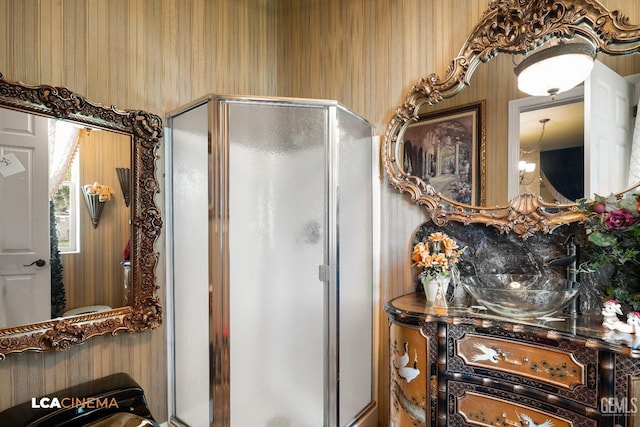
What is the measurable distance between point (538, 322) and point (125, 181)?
2.03m

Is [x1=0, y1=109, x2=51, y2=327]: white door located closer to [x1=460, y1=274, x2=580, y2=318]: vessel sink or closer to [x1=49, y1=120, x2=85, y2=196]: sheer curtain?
[x1=49, y1=120, x2=85, y2=196]: sheer curtain

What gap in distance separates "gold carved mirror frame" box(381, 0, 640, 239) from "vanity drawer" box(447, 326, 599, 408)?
0.55 metres

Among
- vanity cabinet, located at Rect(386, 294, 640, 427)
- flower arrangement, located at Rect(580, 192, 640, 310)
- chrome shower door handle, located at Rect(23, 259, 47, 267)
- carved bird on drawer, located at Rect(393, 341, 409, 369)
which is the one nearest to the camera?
vanity cabinet, located at Rect(386, 294, 640, 427)

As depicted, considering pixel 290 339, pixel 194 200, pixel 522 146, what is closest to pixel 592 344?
pixel 522 146

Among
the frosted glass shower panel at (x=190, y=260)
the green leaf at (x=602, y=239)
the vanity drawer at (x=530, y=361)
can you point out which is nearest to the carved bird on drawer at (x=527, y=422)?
the vanity drawer at (x=530, y=361)

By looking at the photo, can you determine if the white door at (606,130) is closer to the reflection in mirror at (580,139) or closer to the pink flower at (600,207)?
the reflection in mirror at (580,139)

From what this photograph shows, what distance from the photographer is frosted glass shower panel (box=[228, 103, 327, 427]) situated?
170 cm

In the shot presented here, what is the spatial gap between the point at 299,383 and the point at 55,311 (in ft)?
4.00

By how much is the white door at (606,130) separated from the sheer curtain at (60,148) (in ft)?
7.81

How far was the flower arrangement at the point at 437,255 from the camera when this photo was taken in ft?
5.63

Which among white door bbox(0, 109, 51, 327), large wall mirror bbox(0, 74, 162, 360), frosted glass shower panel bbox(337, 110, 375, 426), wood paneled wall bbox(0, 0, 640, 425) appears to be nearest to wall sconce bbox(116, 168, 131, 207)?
large wall mirror bbox(0, 74, 162, 360)

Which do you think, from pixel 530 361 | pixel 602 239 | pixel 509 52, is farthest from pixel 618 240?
pixel 509 52

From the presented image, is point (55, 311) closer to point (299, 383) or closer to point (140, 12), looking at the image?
point (299, 383)

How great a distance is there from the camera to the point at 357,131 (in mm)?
1992
